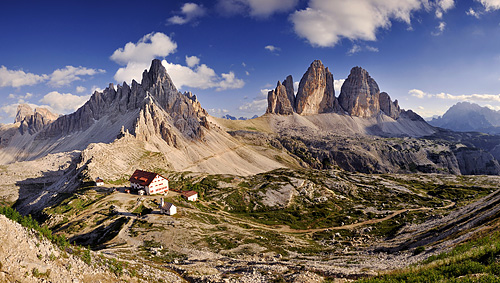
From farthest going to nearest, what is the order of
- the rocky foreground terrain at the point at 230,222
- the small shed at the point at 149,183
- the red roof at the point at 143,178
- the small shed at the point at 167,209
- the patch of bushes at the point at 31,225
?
the red roof at the point at 143,178
the small shed at the point at 149,183
the small shed at the point at 167,209
the rocky foreground terrain at the point at 230,222
the patch of bushes at the point at 31,225

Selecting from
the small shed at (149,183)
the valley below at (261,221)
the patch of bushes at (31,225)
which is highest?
the patch of bushes at (31,225)

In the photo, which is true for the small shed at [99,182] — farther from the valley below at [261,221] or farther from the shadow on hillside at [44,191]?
the shadow on hillside at [44,191]

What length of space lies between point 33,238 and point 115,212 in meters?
65.5

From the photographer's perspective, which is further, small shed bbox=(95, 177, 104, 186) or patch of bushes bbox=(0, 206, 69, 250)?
small shed bbox=(95, 177, 104, 186)

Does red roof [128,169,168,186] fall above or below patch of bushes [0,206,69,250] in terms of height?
below

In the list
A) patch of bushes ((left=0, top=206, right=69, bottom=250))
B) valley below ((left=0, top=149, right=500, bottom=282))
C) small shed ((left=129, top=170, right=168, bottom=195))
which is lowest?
valley below ((left=0, top=149, right=500, bottom=282))

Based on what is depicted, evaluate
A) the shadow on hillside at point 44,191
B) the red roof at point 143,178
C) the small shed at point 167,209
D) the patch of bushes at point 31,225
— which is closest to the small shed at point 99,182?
the shadow on hillside at point 44,191

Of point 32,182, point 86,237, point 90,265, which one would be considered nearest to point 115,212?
point 86,237

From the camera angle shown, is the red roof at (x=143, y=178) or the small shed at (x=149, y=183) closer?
the small shed at (x=149, y=183)

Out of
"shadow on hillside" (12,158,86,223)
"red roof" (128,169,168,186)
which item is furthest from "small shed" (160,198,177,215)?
"shadow on hillside" (12,158,86,223)

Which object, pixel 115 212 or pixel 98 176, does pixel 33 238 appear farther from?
pixel 98 176

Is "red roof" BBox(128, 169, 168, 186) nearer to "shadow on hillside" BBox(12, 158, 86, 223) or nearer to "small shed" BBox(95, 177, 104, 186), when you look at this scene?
"small shed" BBox(95, 177, 104, 186)

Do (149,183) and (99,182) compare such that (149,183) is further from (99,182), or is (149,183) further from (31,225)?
(31,225)

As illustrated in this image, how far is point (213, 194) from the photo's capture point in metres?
132
